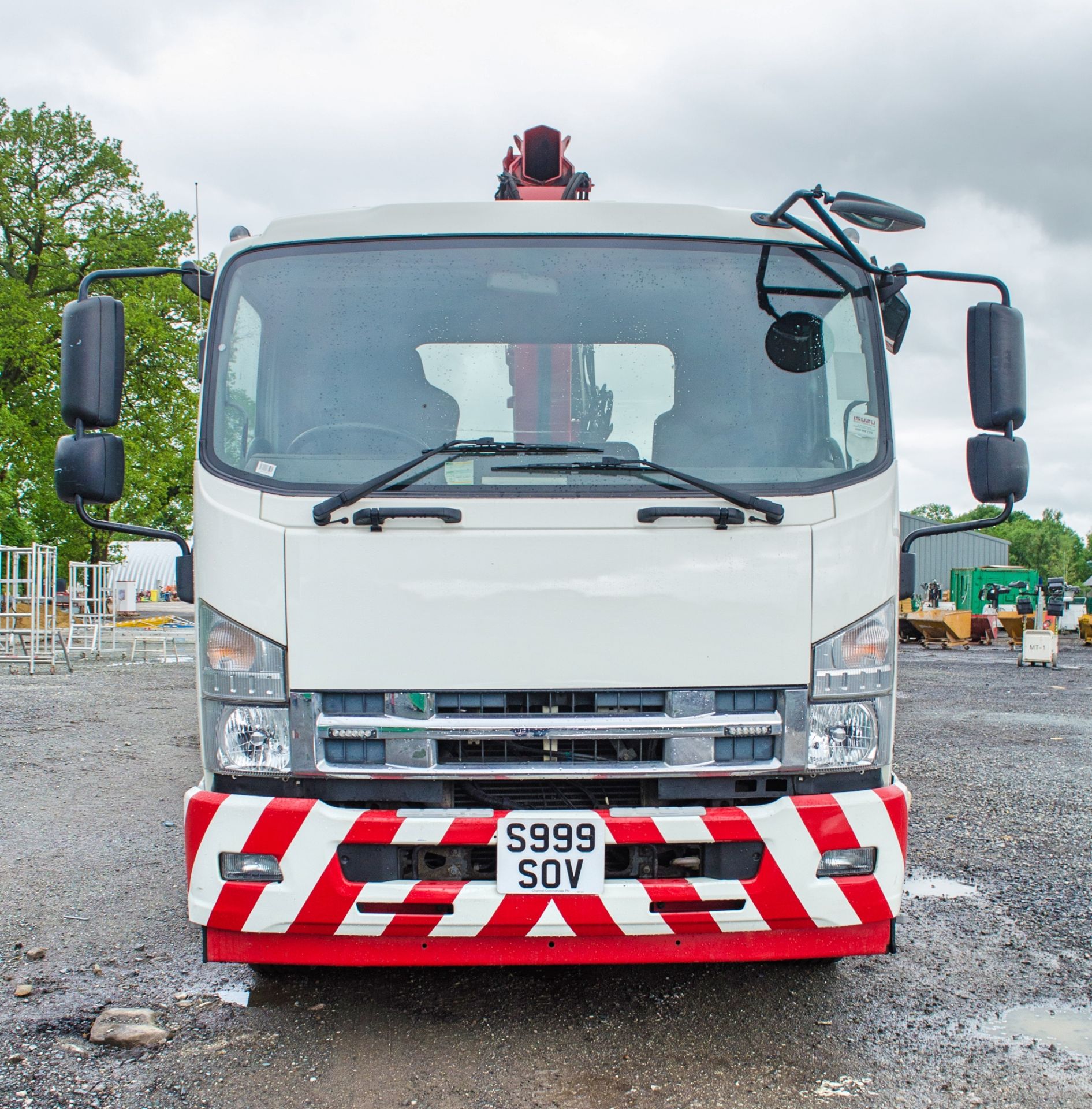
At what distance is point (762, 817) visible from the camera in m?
2.71

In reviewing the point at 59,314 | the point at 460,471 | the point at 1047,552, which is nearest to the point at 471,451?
the point at 460,471

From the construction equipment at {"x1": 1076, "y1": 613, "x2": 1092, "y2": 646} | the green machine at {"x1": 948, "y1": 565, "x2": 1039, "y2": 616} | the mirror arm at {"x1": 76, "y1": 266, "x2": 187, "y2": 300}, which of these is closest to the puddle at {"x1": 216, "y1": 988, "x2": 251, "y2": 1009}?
the mirror arm at {"x1": 76, "y1": 266, "x2": 187, "y2": 300}

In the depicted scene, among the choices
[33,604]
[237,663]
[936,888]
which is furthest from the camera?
[33,604]

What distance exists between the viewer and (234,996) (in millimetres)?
3283

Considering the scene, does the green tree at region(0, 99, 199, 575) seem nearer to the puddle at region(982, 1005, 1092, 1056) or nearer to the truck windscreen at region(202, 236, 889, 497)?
the truck windscreen at region(202, 236, 889, 497)

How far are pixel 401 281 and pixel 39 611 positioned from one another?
50.2 feet

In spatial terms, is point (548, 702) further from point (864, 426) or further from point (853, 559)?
point (864, 426)

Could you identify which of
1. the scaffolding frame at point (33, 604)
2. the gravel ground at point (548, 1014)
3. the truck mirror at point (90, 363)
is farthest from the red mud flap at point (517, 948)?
the scaffolding frame at point (33, 604)

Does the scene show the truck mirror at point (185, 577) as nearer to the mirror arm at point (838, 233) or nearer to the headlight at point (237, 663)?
the headlight at point (237, 663)

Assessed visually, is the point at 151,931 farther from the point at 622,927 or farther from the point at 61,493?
the point at 622,927

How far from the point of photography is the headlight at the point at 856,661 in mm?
2770

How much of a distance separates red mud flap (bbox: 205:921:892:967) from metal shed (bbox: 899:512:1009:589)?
53812 millimetres

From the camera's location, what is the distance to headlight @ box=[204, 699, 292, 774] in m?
2.73

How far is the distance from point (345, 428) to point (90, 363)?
0.80 meters
